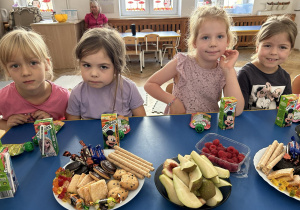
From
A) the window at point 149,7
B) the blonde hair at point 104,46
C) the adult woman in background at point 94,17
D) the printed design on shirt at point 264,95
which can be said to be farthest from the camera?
the window at point 149,7

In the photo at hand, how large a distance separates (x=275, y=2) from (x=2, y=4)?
21.9 feet

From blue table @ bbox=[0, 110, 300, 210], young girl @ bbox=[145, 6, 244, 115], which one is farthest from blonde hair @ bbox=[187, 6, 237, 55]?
blue table @ bbox=[0, 110, 300, 210]

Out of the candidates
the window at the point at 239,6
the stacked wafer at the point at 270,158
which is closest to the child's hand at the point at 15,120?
the stacked wafer at the point at 270,158

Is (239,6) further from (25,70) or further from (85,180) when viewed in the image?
(85,180)

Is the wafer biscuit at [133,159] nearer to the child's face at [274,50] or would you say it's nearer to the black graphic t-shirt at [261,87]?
the black graphic t-shirt at [261,87]

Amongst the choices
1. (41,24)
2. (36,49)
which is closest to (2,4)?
(41,24)

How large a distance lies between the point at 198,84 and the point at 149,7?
5.09 meters

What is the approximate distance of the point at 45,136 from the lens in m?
0.86

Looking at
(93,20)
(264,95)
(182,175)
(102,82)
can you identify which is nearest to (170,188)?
(182,175)

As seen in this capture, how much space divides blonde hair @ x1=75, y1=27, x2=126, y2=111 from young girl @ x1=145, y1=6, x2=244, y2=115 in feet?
0.93

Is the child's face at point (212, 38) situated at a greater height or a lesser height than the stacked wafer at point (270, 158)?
greater

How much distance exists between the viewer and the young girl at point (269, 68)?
4.55ft

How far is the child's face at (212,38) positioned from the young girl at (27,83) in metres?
0.85

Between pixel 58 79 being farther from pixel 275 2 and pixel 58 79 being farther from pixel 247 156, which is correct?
pixel 275 2
